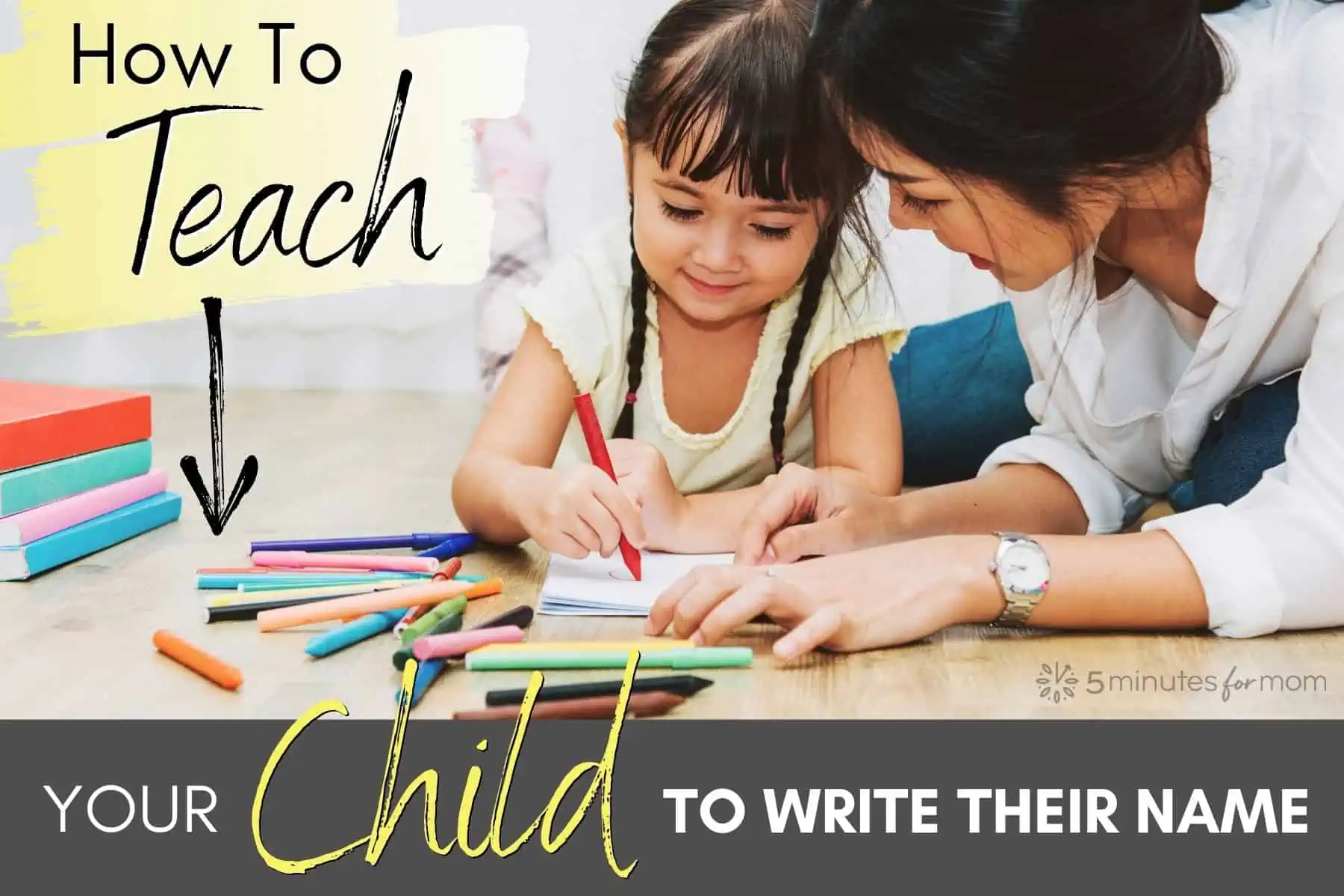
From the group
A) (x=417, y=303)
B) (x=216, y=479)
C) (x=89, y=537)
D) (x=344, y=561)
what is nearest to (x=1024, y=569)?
(x=344, y=561)

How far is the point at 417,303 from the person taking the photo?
2.29 meters

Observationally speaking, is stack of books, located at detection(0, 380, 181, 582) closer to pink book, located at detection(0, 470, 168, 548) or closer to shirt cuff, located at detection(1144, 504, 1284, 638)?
pink book, located at detection(0, 470, 168, 548)

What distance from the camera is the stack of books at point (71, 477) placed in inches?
37.2

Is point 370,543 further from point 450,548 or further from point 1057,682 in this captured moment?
point 1057,682

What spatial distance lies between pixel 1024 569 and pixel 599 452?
276 millimetres

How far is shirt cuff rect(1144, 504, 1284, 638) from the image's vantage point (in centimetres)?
77

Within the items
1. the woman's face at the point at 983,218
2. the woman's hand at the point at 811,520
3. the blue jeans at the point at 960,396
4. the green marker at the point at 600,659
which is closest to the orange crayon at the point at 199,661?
the green marker at the point at 600,659

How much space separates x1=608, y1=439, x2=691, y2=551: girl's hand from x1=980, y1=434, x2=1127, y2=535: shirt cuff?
258 millimetres

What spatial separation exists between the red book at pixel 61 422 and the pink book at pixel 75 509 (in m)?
0.03

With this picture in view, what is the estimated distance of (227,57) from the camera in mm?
2119

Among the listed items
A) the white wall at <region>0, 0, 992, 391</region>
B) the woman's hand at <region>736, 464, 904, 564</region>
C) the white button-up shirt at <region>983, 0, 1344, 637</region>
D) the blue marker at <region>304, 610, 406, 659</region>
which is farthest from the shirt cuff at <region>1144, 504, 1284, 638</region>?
the white wall at <region>0, 0, 992, 391</region>

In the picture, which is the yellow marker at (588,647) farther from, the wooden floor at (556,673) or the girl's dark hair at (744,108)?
the girl's dark hair at (744,108)

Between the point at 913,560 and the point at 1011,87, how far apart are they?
26 cm

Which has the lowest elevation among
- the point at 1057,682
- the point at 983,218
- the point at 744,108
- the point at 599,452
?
the point at 1057,682
